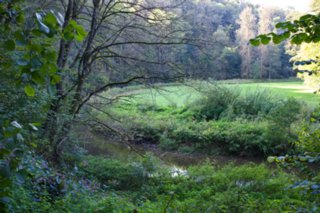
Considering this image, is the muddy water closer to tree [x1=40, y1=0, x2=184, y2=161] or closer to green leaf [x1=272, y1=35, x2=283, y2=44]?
tree [x1=40, y1=0, x2=184, y2=161]

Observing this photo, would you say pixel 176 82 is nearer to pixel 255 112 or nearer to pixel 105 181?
pixel 105 181

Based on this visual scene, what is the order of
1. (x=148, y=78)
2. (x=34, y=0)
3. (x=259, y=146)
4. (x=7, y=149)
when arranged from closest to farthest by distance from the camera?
(x=7, y=149) → (x=34, y=0) → (x=148, y=78) → (x=259, y=146)

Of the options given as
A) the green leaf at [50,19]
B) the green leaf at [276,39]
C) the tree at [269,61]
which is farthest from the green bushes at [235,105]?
the tree at [269,61]

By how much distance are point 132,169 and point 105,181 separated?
35.1 inches

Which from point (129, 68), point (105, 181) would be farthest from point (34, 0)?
point (105, 181)

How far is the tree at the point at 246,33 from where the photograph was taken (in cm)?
2609

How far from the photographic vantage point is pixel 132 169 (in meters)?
9.83

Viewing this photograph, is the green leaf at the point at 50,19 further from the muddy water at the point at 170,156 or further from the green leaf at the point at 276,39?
the muddy water at the point at 170,156

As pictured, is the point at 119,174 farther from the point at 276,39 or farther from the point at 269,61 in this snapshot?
the point at 269,61

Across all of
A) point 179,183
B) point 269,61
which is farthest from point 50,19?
point 269,61

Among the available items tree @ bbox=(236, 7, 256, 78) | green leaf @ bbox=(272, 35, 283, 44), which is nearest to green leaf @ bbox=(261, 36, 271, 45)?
green leaf @ bbox=(272, 35, 283, 44)

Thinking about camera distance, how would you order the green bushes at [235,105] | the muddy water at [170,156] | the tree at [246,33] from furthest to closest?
the tree at [246,33], the green bushes at [235,105], the muddy water at [170,156]

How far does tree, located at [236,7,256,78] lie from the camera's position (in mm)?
26087

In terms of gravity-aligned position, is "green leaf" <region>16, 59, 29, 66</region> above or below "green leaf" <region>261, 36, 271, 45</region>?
below
